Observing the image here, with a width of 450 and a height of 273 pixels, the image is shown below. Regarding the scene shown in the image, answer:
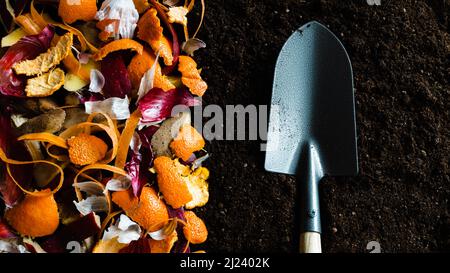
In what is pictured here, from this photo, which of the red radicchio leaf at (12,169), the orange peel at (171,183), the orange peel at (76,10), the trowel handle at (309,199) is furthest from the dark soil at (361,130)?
the red radicchio leaf at (12,169)

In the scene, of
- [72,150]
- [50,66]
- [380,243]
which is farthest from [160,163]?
[380,243]

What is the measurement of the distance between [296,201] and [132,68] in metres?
0.46

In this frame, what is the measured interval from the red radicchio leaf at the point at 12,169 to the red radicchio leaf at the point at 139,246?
23cm

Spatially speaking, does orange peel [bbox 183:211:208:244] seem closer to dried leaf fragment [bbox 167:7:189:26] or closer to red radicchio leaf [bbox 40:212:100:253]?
red radicchio leaf [bbox 40:212:100:253]

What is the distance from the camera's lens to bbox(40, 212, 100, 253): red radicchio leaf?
1.10 metres

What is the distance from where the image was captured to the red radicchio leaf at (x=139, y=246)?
113 centimetres

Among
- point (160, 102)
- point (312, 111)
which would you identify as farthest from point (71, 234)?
point (312, 111)

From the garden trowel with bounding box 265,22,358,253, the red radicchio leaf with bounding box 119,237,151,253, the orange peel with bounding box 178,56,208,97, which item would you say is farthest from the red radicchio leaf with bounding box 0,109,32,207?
the garden trowel with bounding box 265,22,358,253

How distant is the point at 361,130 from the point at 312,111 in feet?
0.42

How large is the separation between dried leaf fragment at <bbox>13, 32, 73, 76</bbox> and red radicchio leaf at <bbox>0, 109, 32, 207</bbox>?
0.34 feet

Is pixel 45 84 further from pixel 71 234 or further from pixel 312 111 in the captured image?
pixel 312 111

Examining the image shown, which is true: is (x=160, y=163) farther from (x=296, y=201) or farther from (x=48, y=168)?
(x=296, y=201)

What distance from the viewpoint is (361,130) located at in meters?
1.35

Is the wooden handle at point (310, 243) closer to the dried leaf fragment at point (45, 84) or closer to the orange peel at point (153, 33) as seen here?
the orange peel at point (153, 33)
